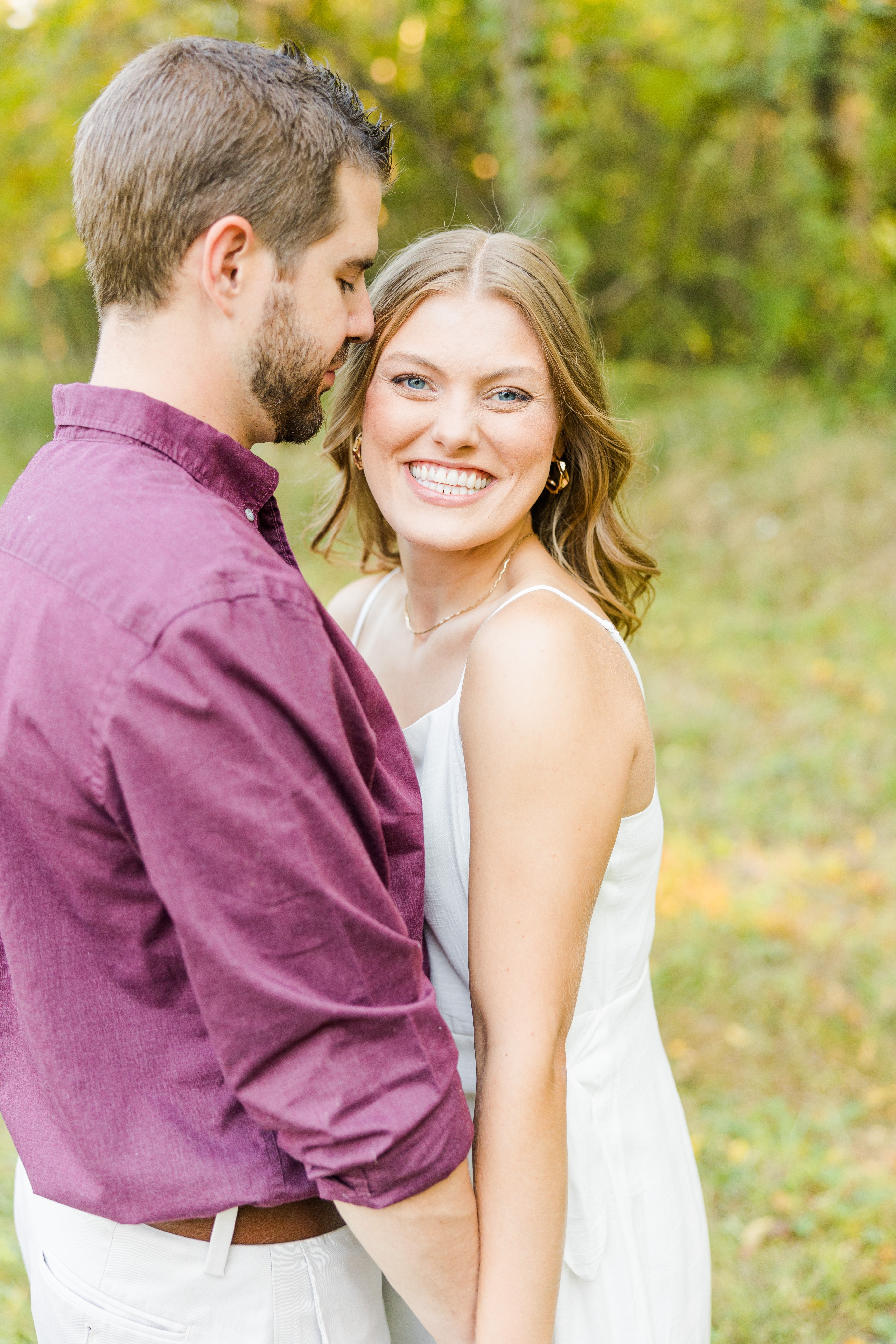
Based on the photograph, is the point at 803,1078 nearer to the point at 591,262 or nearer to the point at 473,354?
the point at 473,354

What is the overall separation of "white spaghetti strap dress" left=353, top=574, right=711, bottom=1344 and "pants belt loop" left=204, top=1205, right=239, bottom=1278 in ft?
1.58

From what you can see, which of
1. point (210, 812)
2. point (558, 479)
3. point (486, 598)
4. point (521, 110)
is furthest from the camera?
point (521, 110)

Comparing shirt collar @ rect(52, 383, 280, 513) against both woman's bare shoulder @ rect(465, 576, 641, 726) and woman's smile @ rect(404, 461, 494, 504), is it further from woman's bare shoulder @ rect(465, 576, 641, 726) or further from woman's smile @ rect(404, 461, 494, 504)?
woman's smile @ rect(404, 461, 494, 504)

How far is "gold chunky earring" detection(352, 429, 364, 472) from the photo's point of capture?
215cm

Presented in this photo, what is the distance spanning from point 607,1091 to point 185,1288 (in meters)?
0.73

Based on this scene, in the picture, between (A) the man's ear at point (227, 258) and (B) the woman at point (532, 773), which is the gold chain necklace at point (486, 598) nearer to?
(B) the woman at point (532, 773)

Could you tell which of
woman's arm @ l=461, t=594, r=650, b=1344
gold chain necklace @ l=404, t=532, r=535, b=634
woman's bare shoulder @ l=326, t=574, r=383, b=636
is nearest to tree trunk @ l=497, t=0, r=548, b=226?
woman's bare shoulder @ l=326, t=574, r=383, b=636

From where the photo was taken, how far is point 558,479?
2109 mm

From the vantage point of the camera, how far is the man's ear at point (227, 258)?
127 cm

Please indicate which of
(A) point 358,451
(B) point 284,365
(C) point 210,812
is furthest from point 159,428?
(A) point 358,451

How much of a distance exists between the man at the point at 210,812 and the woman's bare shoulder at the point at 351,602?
0.96 meters

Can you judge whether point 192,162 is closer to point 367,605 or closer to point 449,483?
point 449,483

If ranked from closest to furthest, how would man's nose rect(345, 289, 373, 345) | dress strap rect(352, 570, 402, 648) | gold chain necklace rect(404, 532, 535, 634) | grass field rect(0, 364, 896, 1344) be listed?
man's nose rect(345, 289, 373, 345) → gold chain necklace rect(404, 532, 535, 634) → dress strap rect(352, 570, 402, 648) → grass field rect(0, 364, 896, 1344)

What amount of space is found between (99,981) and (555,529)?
4.13 ft
